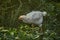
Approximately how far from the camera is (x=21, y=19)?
352cm

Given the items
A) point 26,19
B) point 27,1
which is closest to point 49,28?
point 26,19

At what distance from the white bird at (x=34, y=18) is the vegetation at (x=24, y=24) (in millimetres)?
63

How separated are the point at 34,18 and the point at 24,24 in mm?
196

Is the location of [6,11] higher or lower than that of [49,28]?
higher

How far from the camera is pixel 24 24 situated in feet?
11.7

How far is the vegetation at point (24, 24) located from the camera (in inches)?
128

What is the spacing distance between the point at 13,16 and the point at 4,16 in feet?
0.41

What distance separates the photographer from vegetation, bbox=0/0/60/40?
326cm

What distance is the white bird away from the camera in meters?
3.45

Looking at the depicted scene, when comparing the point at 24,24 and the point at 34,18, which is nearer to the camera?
the point at 34,18

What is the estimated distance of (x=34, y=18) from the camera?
3.44 meters

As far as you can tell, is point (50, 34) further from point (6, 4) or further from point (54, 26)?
point (6, 4)

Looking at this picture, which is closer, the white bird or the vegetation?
the vegetation

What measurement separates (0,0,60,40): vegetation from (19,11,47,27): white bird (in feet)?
0.21
